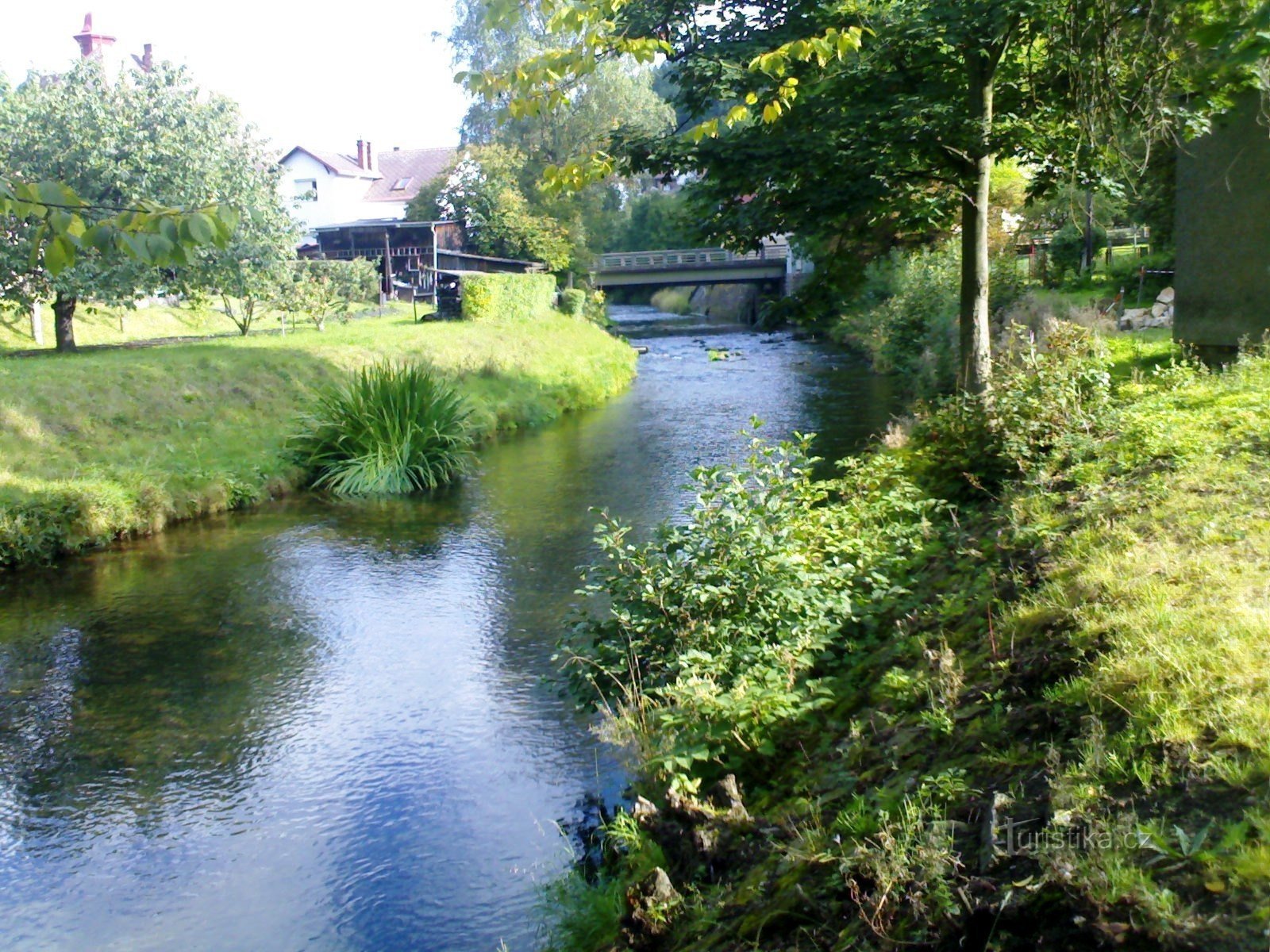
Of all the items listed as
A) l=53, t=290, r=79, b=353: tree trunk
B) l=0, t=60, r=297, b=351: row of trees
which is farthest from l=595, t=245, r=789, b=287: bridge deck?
l=53, t=290, r=79, b=353: tree trunk

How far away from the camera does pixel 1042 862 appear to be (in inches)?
136

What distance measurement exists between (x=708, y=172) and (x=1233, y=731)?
31.9 feet

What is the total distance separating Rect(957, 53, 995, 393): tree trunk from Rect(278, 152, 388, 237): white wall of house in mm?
57014

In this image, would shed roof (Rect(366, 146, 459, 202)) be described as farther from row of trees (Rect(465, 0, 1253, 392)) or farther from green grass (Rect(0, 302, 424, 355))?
row of trees (Rect(465, 0, 1253, 392))

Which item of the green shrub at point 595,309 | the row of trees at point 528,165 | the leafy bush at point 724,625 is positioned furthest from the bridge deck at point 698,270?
the leafy bush at point 724,625

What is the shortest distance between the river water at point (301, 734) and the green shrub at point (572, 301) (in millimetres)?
27583

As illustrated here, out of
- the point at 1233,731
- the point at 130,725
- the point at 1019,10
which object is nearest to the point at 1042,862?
the point at 1233,731

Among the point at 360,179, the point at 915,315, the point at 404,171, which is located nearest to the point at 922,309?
the point at 915,315

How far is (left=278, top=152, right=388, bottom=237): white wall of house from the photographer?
6612cm

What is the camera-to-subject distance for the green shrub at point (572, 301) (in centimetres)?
4247

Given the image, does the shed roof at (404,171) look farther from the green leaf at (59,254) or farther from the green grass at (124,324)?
the green leaf at (59,254)

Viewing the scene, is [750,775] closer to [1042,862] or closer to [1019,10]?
[1042,862]

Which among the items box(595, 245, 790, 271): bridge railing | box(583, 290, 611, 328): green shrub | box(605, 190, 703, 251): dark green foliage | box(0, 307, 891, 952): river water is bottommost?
box(0, 307, 891, 952): river water

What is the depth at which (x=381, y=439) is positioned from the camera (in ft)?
57.2
